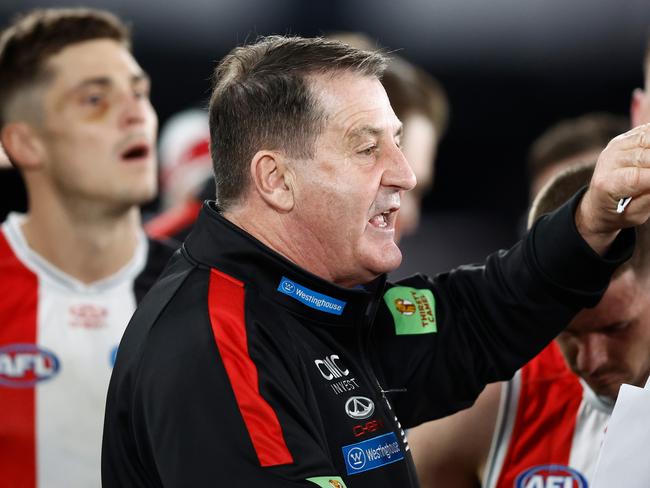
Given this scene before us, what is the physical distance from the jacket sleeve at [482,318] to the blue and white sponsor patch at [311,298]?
7.3 inches

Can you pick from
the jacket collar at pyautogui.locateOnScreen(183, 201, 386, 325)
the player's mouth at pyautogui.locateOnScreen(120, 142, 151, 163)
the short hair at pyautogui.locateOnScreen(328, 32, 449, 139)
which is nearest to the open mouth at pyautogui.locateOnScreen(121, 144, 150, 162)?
the player's mouth at pyautogui.locateOnScreen(120, 142, 151, 163)

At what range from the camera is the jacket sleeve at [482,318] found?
1714mm

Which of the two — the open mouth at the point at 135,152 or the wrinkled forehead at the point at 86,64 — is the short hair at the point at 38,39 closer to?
the wrinkled forehead at the point at 86,64

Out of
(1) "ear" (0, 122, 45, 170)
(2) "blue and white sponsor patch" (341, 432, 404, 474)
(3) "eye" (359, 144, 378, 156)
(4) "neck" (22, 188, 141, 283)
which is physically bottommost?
(2) "blue and white sponsor patch" (341, 432, 404, 474)

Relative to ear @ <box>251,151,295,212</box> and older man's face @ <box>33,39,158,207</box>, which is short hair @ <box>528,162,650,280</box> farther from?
older man's face @ <box>33,39,158,207</box>

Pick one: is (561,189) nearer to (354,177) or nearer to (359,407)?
(354,177)

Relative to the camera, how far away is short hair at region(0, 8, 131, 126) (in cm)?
282

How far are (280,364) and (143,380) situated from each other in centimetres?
19

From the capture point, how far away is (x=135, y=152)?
9.34 feet

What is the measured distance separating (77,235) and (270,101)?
1.34m

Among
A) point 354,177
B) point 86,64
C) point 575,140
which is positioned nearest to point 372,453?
point 354,177

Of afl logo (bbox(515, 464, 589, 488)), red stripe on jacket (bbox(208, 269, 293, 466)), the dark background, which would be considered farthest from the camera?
the dark background

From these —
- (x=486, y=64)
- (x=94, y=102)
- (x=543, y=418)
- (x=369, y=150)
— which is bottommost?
(x=543, y=418)

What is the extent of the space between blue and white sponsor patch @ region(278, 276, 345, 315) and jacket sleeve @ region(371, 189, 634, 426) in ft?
0.61
